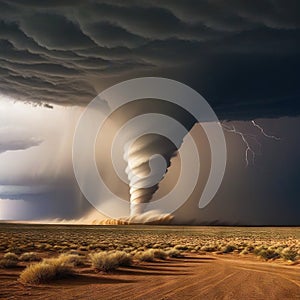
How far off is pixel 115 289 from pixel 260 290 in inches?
156

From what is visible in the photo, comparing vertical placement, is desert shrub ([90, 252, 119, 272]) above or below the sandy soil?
above

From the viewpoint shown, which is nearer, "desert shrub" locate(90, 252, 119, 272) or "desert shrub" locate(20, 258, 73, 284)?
"desert shrub" locate(20, 258, 73, 284)

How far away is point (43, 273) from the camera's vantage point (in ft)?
41.3

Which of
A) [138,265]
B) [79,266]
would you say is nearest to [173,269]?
[138,265]

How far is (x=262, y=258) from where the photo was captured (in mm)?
24094

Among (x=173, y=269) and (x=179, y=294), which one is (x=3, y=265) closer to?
(x=173, y=269)

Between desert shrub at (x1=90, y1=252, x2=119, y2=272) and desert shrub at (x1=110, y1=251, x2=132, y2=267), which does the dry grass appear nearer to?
desert shrub at (x1=90, y1=252, x2=119, y2=272)

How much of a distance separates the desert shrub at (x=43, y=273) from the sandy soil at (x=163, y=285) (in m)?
0.25

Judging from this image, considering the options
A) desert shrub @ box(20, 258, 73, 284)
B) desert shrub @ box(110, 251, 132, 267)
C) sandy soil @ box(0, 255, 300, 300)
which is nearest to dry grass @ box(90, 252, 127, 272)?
sandy soil @ box(0, 255, 300, 300)

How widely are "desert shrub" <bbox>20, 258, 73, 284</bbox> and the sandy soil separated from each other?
0.83 ft

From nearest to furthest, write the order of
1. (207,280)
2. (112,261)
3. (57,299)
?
(57,299) → (207,280) → (112,261)

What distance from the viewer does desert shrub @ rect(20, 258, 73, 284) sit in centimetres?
1238

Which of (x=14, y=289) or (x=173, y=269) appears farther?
(x=173, y=269)

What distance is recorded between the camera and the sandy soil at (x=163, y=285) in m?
10.8
